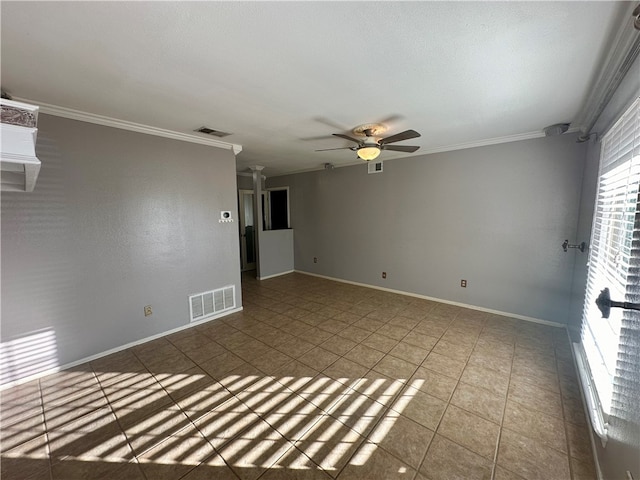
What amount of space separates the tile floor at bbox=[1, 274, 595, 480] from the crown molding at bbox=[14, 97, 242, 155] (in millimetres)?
2396

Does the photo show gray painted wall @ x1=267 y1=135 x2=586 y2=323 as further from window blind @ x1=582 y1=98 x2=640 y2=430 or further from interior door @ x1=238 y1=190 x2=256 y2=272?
interior door @ x1=238 y1=190 x2=256 y2=272

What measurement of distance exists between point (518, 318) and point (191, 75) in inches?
178

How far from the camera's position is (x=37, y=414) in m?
1.91

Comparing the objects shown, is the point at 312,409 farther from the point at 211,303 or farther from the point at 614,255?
the point at 614,255

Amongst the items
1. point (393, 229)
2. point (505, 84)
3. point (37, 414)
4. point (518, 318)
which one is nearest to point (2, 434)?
point (37, 414)

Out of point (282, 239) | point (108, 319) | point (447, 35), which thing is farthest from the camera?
point (282, 239)

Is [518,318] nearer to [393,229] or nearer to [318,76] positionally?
[393,229]

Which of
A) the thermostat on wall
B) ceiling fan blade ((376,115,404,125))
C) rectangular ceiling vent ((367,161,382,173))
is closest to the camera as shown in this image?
ceiling fan blade ((376,115,404,125))

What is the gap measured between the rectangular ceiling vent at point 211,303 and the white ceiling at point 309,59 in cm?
218

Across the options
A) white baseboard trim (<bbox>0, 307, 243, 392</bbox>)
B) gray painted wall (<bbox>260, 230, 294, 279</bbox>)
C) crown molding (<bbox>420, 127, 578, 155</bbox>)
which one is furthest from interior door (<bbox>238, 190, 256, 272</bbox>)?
crown molding (<bbox>420, 127, 578, 155</bbox>)

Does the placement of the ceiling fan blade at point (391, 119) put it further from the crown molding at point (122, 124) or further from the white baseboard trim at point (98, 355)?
the white baseboard trim at point (98, 355)

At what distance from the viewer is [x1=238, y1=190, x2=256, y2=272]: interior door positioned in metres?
6.07

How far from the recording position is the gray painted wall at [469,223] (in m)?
3.11

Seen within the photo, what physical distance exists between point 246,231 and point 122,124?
380 cm
